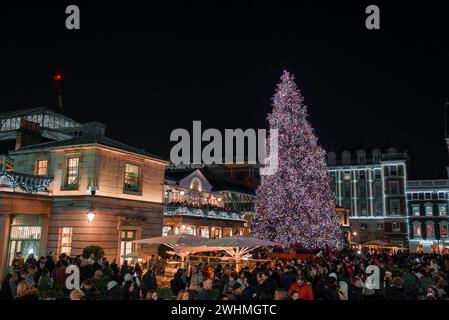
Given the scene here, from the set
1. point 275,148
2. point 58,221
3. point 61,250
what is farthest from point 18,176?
point 275,148

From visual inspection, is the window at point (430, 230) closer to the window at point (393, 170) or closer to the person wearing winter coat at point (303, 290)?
the window at point (393, 170)

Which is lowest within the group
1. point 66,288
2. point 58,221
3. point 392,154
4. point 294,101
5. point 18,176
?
point 66,288

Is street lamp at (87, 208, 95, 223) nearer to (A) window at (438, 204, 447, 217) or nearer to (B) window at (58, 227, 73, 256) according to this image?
(B) window at (58, 227, 73, 256)

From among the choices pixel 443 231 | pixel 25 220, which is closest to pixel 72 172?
pixel 25 220

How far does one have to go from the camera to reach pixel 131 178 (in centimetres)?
2645

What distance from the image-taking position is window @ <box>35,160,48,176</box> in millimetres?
25516

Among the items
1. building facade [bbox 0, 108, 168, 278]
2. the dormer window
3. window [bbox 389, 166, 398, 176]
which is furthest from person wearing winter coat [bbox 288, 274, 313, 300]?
the dormer window

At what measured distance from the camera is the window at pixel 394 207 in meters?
72.8

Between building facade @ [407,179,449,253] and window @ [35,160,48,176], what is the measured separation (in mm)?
62607

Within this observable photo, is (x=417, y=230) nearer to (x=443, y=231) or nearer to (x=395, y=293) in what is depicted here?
(x=443, y=231)

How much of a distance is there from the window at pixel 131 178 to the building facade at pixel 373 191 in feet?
181

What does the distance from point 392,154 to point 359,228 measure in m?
15.5
